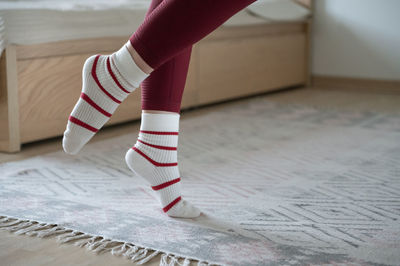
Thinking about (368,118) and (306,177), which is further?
(368,118)

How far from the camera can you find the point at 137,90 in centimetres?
209

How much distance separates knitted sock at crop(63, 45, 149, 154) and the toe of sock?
234mm

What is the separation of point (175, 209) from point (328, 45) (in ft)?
8.07

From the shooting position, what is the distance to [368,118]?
2227mm

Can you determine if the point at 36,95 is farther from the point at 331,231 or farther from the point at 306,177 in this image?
the point at 331,231

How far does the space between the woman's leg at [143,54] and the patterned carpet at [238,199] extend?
0.67 ft

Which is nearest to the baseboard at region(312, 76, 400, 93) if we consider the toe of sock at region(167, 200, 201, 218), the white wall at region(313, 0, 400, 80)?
the white wall at region(313, 0, 400, 80)

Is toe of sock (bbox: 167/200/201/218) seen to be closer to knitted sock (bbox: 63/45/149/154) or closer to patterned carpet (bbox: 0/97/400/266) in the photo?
patterned carpet (bbox: 0/97/400/266)

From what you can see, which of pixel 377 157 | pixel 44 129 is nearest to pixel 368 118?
pixel 377 157

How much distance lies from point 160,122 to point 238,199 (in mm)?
289

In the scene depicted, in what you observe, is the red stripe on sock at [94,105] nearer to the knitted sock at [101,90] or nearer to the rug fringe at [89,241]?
the knitted sock at [101,90]

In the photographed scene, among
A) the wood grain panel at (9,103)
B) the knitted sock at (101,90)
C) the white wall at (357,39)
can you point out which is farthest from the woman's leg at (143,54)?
the white wall at (357,39)

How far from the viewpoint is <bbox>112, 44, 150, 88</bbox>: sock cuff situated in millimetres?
831

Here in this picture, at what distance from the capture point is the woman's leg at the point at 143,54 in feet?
2.58
